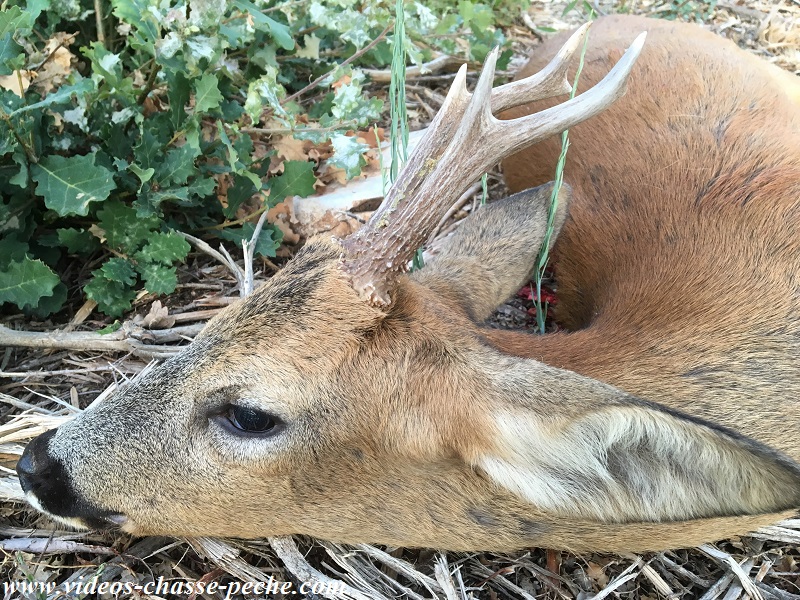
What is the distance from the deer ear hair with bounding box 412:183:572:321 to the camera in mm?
2504

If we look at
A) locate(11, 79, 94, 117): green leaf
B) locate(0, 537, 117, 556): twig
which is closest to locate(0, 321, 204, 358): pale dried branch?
locate(0, 537, 117, 556): twig

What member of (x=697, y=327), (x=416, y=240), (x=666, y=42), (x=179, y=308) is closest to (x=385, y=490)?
(x=416, y=240)

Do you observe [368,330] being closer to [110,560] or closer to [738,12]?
[110,560]

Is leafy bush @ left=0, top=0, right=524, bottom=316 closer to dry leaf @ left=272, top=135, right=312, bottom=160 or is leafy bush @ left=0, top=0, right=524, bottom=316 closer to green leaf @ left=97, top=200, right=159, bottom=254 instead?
green leaf @ left=97, top=200, right=159, bottom=254

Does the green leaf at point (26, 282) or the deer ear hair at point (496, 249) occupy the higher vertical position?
the deer ear hair at point (496, 249)

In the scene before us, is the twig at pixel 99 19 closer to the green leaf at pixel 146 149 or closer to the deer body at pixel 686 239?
the green leaf at pixel 146 149

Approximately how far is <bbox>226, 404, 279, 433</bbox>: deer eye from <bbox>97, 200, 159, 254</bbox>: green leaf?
4.62 feet

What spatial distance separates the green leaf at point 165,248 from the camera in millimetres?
3098

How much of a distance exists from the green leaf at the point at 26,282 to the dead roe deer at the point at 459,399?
0.83m

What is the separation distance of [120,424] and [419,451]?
3.20 feet

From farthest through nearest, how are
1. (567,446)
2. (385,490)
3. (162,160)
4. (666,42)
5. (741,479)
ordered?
(666,42) → (162,160) → (385,490) → (567,446) → (741,479)

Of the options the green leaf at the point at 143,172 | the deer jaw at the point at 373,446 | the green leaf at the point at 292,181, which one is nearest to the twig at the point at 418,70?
the green leaf at the point at 292,181

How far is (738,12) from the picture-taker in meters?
5.84

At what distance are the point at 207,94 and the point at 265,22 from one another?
46 cm
